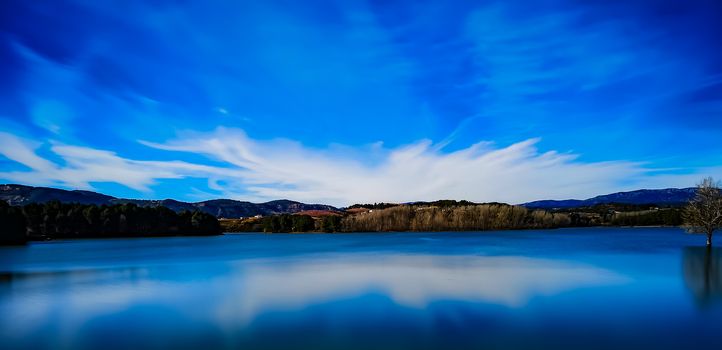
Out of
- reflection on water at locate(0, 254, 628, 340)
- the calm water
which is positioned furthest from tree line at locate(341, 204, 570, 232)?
the calm water

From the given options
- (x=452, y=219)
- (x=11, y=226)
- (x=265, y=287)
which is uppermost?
(x=452, y=219)

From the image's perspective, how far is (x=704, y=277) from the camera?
2038 centimetres

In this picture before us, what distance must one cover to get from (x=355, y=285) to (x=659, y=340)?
1115 centimetres

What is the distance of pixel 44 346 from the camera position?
9938 millimetres

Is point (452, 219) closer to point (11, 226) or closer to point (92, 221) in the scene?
point (92, 221)

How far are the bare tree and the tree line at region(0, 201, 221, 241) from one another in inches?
2898

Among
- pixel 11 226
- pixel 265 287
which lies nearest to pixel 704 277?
pixel 265 287

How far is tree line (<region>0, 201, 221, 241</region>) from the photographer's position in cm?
7769

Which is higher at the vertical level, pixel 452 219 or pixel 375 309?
pixel 452 219

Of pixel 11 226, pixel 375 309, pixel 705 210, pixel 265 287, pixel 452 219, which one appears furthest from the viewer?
pixel 452 219

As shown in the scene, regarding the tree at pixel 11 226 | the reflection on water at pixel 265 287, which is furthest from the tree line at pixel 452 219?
the reflection on water at pixel 265 287

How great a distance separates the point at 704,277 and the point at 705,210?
1923cm

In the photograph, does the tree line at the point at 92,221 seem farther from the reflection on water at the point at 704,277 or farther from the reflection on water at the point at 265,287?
the reflection on water at the point at 704,277

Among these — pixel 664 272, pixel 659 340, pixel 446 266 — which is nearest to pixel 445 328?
pixel 659 340
